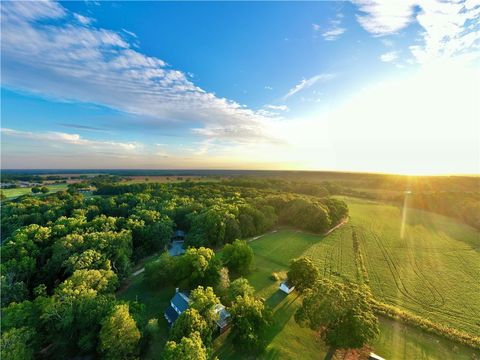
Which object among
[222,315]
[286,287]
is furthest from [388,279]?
[222,315]

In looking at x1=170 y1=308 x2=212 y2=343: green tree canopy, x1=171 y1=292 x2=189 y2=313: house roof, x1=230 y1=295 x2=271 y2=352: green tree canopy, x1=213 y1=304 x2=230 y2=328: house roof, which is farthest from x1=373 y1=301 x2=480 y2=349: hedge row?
x1=171 y1=292 x2=189 y2=313: house roof

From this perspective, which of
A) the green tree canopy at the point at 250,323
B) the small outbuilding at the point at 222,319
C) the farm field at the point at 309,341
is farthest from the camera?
the small outbuilding at the point at 222,319

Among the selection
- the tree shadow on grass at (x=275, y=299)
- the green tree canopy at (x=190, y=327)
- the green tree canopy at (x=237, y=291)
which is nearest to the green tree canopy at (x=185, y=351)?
the green tree canopy at (x=190, y=327)

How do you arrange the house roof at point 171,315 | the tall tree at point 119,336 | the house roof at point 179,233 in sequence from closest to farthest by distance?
1. the tall tree at point 119,336
2. the house roof at point 171,315
3. the house roof at point 179,233

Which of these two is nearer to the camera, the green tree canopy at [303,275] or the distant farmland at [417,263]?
the distant farmland at [417,263]

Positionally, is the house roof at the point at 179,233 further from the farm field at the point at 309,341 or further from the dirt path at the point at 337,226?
the dirt path at the point at 337,226

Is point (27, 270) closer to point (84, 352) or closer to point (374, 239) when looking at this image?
point (84, 352)

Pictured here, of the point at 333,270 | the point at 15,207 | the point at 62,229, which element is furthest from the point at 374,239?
the point at 15,207
